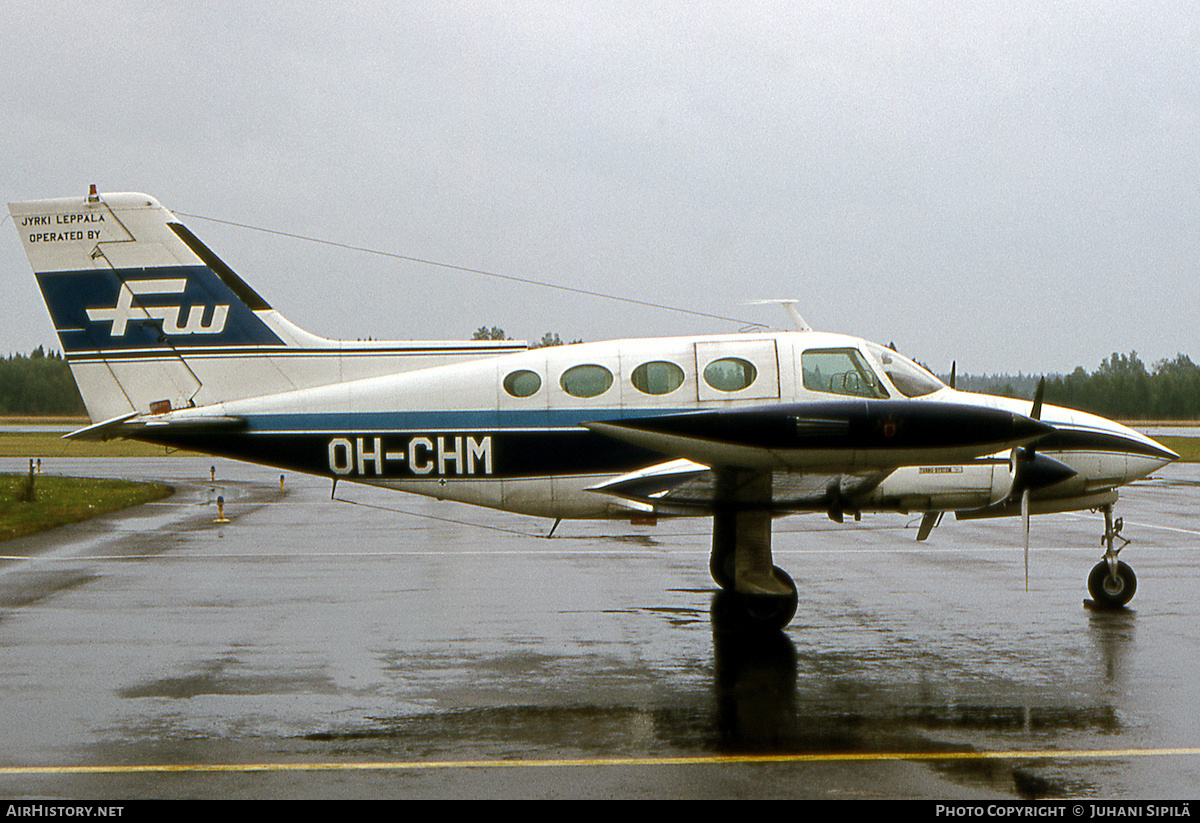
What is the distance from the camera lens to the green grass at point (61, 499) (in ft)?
65.5

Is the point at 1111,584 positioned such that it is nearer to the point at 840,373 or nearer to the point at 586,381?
the point at 840,373

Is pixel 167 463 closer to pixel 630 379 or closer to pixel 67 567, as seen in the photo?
pixel 67 567

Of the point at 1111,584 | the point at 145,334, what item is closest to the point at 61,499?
the point at 145,334

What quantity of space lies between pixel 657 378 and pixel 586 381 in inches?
28.3

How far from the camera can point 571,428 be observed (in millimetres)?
10414

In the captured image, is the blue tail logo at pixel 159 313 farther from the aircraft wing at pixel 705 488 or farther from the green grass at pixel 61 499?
the green grass at pixel 61 499

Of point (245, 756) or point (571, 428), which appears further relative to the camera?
point (571, 428)

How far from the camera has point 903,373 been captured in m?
10.6

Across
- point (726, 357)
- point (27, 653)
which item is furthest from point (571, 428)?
point (27, 653)

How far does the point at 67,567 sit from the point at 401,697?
9.04m

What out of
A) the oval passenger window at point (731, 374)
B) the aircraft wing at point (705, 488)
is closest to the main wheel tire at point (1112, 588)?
the aircraft wing at point (705, 488)

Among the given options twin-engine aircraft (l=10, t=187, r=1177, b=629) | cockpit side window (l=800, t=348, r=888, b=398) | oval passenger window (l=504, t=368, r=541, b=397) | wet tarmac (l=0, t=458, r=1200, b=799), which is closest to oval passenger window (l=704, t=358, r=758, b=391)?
twin-engine aircraft (l=10, t=187, r=1177, b=629)

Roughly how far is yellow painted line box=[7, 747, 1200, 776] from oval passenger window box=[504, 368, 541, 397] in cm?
461

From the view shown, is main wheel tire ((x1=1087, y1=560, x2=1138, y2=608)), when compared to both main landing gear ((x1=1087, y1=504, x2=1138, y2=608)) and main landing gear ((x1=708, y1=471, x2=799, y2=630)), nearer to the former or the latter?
main landing gear ((x1=1087, y1=504, x2=1138, y2=608))
